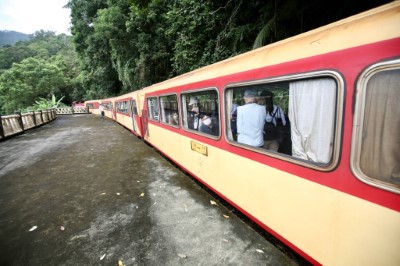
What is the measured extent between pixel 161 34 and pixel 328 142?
15.2 metres

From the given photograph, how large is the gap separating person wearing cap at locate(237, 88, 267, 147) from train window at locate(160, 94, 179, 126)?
8.56ft

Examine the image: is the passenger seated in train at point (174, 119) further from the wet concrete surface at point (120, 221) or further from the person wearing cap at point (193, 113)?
the wet concrete surface at point (120, 221)

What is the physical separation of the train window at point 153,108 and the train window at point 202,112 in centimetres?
260

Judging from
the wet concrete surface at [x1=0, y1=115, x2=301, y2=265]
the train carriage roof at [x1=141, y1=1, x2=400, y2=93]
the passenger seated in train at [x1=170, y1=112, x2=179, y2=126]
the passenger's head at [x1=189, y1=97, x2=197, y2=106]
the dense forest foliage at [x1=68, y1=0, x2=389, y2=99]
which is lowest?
the wet concrete surface at [x1=0, y1=115, x2=301, y2=265]

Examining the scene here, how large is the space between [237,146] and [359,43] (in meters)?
1.96

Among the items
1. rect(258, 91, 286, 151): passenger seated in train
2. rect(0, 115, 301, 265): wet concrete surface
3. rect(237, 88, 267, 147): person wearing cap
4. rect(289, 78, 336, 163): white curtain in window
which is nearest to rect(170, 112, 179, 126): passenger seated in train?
rect(0, 115, 301, 265): wet concrete surface

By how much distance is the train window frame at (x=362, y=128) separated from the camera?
161 cm

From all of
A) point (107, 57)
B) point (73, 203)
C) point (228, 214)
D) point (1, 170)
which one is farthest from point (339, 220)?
→ point (107, 57)

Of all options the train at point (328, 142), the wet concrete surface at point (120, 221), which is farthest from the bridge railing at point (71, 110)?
the train at point (328, 142)

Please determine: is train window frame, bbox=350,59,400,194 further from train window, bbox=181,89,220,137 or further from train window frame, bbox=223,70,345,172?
train window, bbox=181,89,220,137

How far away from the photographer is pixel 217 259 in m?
2.83

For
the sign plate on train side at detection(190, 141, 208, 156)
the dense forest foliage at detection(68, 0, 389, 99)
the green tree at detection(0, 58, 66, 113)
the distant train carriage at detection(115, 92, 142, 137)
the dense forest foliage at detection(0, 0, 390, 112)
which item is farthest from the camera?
the green tree at detection(0, 58, 66, 113)

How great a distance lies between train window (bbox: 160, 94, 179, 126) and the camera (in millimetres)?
5598

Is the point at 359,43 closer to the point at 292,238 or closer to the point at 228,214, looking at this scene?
the point at 292,238
